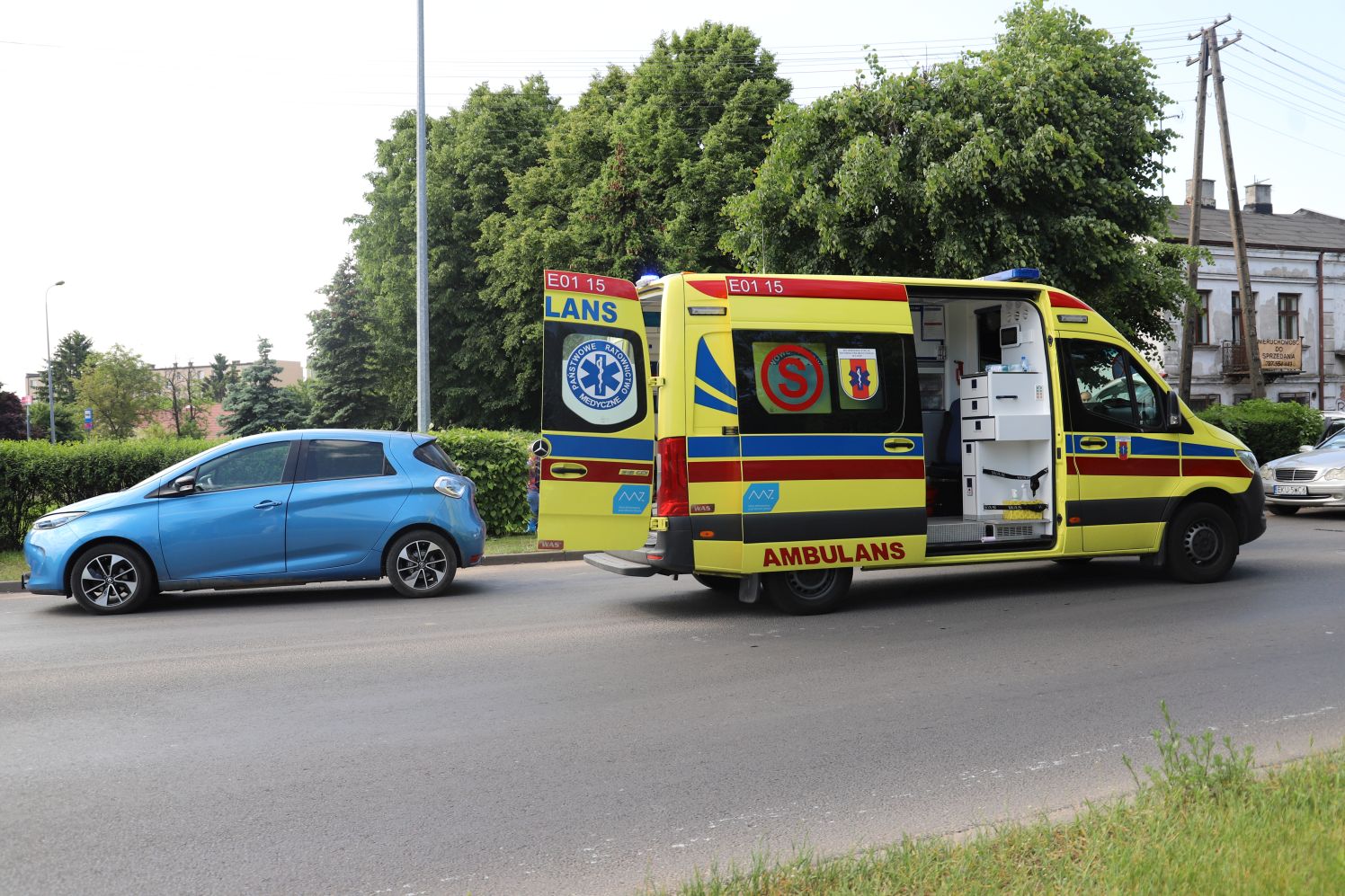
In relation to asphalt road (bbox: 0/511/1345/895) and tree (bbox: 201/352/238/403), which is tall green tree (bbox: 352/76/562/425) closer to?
asphalt road (bbox: 0/511/1345/895)

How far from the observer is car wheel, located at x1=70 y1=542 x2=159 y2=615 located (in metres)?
9.70

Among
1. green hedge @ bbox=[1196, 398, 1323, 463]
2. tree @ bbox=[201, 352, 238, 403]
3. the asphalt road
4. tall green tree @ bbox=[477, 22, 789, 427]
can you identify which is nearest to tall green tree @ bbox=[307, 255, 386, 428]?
tall green tree @ bbox=[477, 22, 789, 427]

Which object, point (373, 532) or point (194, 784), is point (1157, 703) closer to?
point (194, 784)

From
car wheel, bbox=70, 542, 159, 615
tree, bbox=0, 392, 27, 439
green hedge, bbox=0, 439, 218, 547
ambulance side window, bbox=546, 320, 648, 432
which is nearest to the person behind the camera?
ambulance side window, bbox=546, 320, 648, 432

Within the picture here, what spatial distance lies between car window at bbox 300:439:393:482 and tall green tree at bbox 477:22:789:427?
1810 centimetres

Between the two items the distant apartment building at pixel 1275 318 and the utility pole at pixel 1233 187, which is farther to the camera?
the distant apartment building at pixel 1275 318

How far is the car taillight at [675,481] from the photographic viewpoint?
27.7 feet

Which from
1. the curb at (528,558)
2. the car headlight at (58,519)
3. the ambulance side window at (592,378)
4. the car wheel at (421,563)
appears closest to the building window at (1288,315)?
the curb at (528,558)

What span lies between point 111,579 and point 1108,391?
9.19m

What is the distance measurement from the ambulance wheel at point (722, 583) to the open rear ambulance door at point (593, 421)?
181 centimetres

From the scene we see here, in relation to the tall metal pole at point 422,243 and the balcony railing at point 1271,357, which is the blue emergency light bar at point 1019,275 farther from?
the balcony railing at point 1271,357

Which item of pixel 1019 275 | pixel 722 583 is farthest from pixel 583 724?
pixel 1019 275

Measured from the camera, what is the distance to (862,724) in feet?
19.0

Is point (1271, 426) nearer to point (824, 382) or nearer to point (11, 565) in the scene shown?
point (824, 382)
